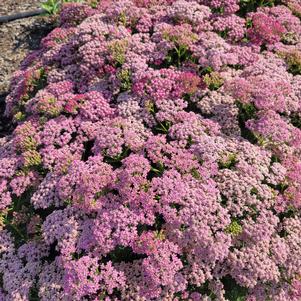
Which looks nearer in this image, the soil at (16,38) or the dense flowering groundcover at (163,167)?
the dense flowering groundcover at (163,167)

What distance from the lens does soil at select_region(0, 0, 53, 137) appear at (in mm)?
9516

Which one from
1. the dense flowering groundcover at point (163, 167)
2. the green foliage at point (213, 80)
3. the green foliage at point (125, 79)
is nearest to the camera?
the dense flowering groundcover at point (163, 167)

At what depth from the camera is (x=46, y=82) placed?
23.7ft

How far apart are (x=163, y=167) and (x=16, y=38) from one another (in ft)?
22.2

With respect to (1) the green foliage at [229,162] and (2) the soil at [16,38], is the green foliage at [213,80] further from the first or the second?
(2) the soil at [16,38]

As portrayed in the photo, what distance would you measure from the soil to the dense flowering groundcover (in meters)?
2.74

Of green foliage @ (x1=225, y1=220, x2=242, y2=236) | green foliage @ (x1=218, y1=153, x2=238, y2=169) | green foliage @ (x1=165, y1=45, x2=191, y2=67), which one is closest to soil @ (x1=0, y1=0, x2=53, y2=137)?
green foliage @ (x1=165, y1=45, x2=191, y2=67)

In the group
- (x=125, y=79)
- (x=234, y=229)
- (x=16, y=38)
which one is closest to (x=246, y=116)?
(x=234, y=229)

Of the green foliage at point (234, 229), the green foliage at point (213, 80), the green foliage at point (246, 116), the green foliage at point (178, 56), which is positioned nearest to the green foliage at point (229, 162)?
the green foliage at point (246, 116)

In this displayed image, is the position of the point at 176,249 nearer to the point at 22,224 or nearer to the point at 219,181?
the point at 219,181

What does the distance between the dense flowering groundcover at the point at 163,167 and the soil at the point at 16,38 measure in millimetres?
2742

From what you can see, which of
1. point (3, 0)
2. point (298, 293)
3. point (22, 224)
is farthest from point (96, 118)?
point (3, 0)

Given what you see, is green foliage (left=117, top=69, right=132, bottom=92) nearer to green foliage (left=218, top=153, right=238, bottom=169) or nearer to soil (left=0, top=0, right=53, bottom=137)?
green foliage (left=218, top=153, right=238, bottom=169)

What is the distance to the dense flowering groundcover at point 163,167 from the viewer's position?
477 centimetres
